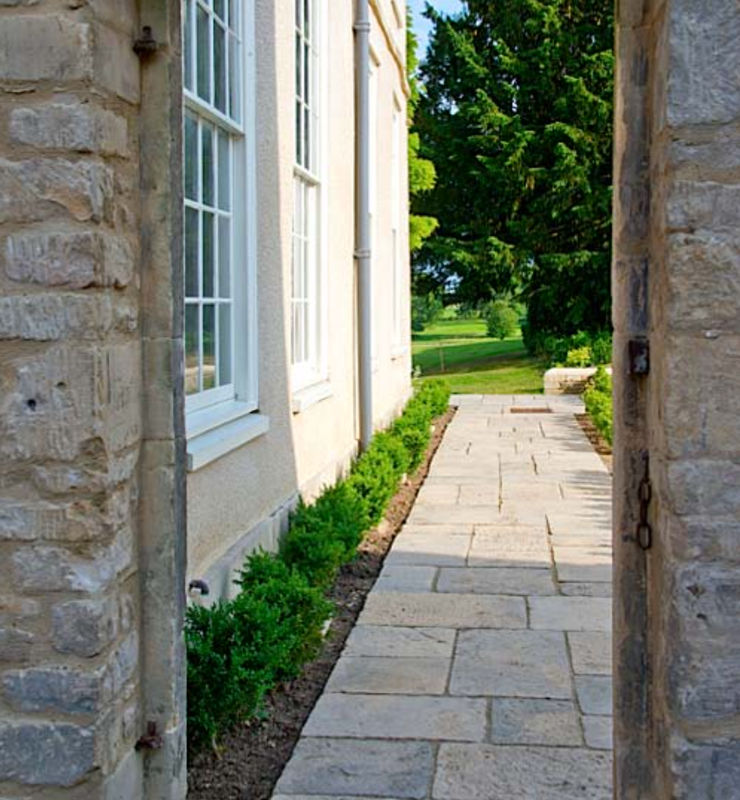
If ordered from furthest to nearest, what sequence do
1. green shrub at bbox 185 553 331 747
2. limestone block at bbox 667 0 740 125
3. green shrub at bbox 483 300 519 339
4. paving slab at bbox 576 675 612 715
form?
green shrub at bbox 483 300 519 339
paving slab at bbox 576 675 612 715
green shrub at bbox 185 553 331 747
limestone block at bbox 667 0 740 125

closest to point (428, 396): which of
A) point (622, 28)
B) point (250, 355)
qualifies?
point (250, 355)

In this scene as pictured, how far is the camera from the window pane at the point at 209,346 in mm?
4840

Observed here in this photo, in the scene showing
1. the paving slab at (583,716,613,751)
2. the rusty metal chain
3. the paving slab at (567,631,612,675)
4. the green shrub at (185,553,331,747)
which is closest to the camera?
the rusty metal chain

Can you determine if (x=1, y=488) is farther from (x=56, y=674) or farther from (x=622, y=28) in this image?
(x=622, y=28)

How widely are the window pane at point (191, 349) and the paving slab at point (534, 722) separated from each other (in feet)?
5.54

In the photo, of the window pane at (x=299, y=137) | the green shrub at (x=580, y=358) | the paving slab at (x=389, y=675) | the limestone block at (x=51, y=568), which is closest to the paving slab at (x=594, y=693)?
the paving slab at (x=389, y=675)

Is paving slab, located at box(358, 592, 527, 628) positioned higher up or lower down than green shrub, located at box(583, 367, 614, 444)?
lower down

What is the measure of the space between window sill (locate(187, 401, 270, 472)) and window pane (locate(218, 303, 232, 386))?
0.42ft

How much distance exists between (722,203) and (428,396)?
10.9 m

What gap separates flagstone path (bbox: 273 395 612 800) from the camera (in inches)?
143

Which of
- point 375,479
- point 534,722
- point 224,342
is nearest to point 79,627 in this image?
point 534,722

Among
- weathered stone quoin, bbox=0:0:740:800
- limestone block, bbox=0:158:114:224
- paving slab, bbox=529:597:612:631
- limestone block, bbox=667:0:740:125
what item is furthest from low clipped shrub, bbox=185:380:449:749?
limestone block, bbox=667:0:740:125

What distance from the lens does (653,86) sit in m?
2.81

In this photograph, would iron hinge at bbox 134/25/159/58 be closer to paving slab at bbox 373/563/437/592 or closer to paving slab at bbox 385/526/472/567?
paving slab at bbox 373/563/437/592
